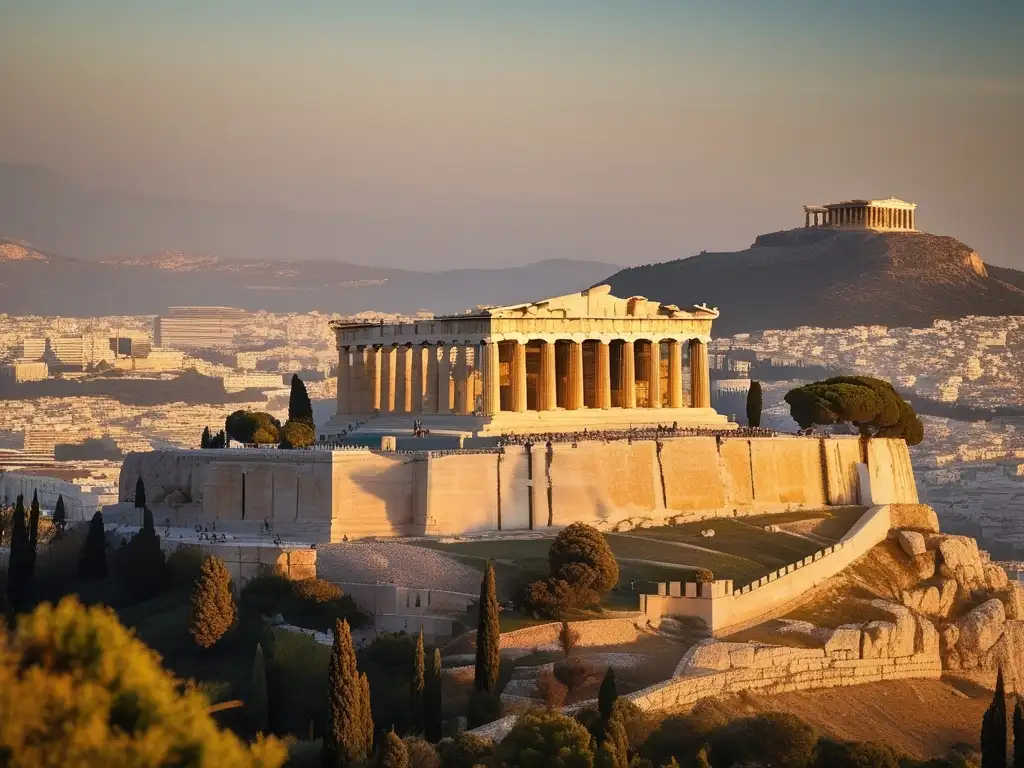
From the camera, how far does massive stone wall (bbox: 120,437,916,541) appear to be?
80.1 m

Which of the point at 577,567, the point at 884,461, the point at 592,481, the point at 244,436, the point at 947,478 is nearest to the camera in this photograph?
the point at 577,567

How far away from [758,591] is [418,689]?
1787 cm

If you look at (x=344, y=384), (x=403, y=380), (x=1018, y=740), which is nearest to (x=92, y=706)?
(x=1018, y=740)

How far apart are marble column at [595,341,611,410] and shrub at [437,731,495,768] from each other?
121ft

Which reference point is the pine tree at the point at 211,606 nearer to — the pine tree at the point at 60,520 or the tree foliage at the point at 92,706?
the pine tree at the point at 60,520

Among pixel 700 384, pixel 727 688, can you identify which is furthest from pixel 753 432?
pixel 727 688

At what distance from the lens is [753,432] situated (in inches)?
3674

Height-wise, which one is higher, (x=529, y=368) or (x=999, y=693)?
(x=529, y=368)

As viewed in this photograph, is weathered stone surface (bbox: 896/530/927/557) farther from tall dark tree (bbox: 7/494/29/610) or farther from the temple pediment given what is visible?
tall dark tree (bbox: 7/494/29/610)

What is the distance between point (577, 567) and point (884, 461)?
1178 inches

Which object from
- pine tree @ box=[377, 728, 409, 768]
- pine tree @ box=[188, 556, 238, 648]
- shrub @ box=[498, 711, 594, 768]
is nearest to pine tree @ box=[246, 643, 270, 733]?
pine tree @ box=[188, 556, 238, 648]

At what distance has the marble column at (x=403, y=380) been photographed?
308 ft

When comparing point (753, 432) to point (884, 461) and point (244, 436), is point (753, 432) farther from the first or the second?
point (244, 436)

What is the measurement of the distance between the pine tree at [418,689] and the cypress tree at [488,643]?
271cm
